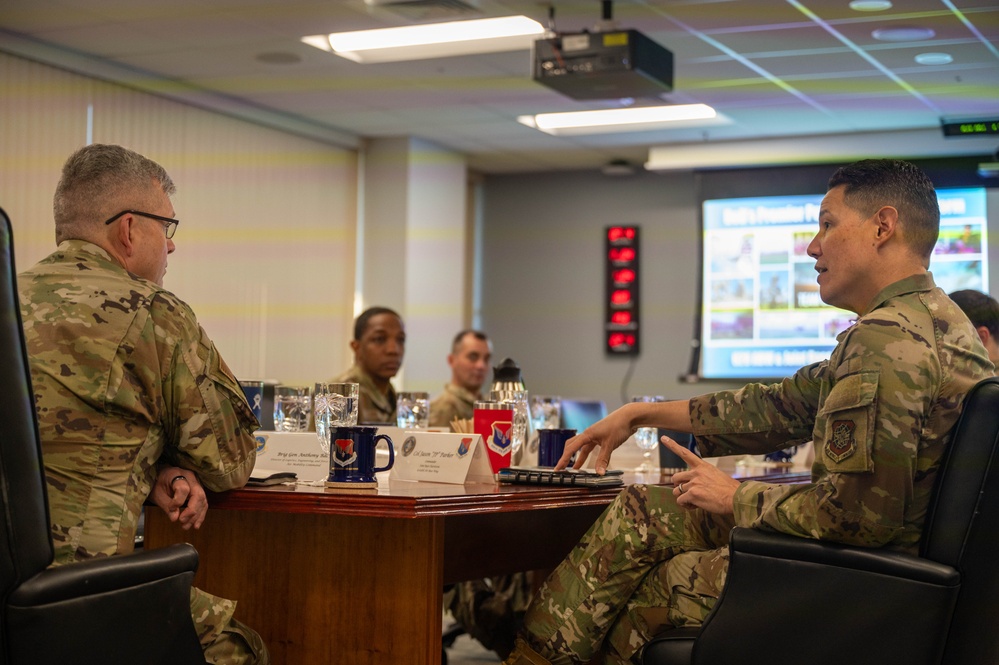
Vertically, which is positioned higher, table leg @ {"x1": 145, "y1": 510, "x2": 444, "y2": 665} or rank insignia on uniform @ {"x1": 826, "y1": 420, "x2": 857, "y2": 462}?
rank insignia on uniform @ {"x1": 826, "y1": 420, "x2": 857, "y2": 462}

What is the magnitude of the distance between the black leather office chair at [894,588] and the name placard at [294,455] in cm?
82

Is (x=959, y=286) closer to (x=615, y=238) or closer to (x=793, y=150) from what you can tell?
(x=793, y=150)

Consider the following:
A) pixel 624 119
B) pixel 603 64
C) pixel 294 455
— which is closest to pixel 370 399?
pixel 603 64

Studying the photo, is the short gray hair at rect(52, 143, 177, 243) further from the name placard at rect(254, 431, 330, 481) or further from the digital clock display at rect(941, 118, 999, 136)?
the digital clock display at rect(941, 118, 999, 136)

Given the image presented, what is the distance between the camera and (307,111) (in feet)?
23.8

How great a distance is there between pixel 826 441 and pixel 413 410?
1.46 meters

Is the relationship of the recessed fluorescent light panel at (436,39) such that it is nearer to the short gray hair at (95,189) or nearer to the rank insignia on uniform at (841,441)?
the short gray hair at (95,189)

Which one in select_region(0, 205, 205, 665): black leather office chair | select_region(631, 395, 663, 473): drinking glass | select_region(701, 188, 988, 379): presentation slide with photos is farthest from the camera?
select_region(701, 188, 988, 379): presentation slide with photos

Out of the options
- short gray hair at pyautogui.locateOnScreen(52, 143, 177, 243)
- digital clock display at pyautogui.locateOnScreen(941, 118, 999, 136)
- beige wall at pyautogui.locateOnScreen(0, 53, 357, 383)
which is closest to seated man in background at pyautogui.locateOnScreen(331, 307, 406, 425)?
beige wall at pyautogui.locateOnScreen(0, 53, 357, 383)

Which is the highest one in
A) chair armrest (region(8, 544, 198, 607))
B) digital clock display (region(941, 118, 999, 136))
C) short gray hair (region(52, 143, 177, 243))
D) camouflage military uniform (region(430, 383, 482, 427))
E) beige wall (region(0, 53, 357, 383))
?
digital clock display (region(941, 118, 999, 136))

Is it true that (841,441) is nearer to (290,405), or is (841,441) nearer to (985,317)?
(290,405)

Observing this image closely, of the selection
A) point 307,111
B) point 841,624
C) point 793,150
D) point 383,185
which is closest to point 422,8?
point 307,111

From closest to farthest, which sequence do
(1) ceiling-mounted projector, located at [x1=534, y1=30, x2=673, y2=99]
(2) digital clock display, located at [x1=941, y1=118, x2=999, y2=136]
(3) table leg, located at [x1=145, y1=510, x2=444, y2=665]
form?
(3) table leg, located at [x1=145, y1=510, x2=444, y2=665], (1) ceiling-mounted projector, located at [x1=534, y1=30, x2=673, y2=99], (2) digital clock display, located at [x1=941, y1=118, x2=999, y2=136]

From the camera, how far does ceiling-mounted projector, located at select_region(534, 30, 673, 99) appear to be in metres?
4.99
